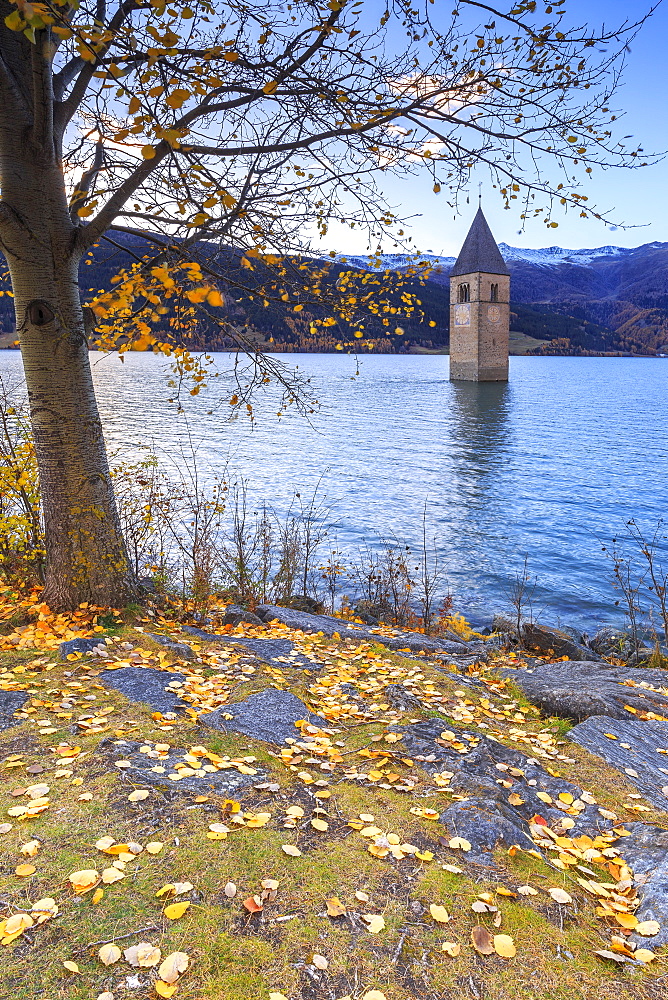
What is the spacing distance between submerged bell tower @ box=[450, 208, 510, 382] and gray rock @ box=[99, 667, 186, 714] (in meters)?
80.8

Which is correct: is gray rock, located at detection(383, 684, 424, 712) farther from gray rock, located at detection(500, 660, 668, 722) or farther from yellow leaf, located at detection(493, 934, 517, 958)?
yellow leaf, located at detection(493, 934, 517, 958)

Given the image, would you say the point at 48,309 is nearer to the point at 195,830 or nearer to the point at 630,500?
the point at 195,830

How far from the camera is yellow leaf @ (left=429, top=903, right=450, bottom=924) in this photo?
2871 mm

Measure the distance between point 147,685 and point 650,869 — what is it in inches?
151

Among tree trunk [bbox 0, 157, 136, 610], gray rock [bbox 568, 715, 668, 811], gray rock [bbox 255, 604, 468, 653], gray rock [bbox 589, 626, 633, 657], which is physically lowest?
gray rock [bbox 589, 626, 633, 657]

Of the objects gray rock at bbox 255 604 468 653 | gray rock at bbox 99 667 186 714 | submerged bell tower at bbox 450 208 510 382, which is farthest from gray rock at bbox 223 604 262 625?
submerged bell tower at bbox 450 208 510 382

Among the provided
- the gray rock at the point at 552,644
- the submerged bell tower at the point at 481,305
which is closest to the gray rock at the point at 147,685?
the gray rock at the point at 552,644

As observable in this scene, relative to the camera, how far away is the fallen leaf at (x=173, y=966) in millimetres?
2395

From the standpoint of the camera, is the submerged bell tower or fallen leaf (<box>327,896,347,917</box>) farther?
the submerged bell tower

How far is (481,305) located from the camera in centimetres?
8000

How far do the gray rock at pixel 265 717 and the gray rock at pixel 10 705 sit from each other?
1.34m

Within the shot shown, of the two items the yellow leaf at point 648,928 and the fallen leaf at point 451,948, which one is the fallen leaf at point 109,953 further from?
the yellow leaf at point 648,928

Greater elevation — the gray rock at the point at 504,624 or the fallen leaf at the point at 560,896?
the fallen leaf at the point at 560,896

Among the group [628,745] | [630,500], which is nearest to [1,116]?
[628,745]
